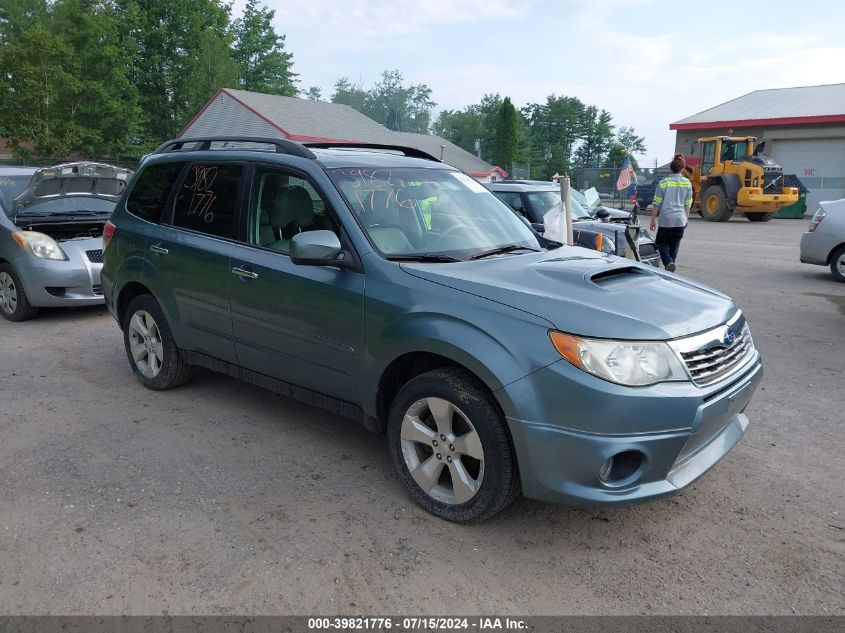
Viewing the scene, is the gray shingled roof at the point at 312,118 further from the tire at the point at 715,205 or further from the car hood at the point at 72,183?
the car hood at the point at 72,183

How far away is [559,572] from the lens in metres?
2.94

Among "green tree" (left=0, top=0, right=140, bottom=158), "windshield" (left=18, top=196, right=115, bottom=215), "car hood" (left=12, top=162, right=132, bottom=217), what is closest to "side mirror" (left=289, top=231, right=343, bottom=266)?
"car hood" (left=12, top=162, right=132, bottom=217)

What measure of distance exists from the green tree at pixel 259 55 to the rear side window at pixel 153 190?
4821cm

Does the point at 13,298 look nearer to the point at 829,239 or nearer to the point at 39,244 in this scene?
the point at 39,244

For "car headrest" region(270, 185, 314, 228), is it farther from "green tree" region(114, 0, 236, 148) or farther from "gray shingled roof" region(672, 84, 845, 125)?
"green tree" region(114, 0, 236, 148)

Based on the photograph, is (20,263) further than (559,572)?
Yes

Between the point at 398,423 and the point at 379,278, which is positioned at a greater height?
the point at 379,278

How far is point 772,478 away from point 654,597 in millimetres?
1495

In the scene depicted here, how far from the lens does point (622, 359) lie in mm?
2811

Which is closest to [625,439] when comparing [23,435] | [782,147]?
[23,435]

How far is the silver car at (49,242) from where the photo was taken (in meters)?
7.22

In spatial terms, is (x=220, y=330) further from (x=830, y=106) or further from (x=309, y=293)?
(x=830, y=106)

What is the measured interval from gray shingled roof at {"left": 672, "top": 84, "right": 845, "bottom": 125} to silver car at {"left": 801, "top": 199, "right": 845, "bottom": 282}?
22.3m

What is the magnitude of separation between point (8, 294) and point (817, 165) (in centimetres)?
3216
